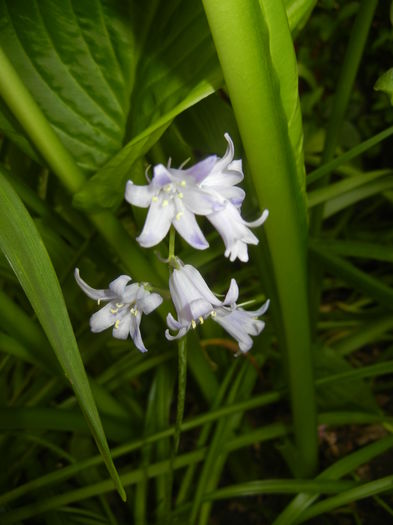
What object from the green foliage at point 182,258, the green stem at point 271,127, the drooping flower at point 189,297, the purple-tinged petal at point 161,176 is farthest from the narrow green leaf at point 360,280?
the purple-tinged petal at point 161,176

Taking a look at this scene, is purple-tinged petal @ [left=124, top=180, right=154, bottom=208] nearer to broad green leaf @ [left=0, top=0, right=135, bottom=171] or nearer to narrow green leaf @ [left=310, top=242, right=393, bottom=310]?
broad green leaf @ [left=0, top=0, right=135, bottom=171]

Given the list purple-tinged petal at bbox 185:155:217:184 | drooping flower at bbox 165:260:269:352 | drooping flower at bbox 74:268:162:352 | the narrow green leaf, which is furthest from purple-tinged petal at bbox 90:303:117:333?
the narrow green leaf

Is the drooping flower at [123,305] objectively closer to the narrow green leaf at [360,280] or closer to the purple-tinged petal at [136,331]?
the purple-tinged petal at [136,331]

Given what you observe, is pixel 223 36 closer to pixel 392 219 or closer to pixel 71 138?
pixel 71 138

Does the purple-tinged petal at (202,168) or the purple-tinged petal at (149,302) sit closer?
the purple-tinged petal at (202,168)

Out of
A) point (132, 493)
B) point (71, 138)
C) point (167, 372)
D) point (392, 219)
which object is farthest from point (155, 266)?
point (392, 219)

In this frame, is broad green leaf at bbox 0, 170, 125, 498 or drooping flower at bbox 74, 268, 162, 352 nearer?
broad green leaf at bbox 0, 170, 125, 498

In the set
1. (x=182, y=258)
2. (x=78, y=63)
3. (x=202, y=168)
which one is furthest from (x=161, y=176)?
(x=182, y=258)
